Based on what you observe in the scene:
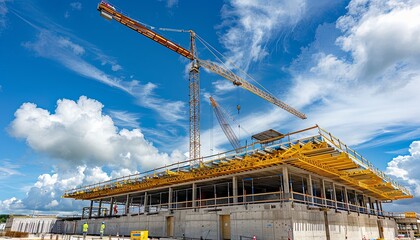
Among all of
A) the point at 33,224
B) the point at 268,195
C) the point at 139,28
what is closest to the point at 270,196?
the point at 268,195

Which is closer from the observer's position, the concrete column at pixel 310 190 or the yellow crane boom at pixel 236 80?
the concrete column at pixel 310 190

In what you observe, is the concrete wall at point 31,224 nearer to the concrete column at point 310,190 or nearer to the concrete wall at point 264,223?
the concrete wall at point 264,223

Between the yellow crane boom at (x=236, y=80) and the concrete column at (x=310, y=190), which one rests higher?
the yellow crane boom at (x=236, y=80)

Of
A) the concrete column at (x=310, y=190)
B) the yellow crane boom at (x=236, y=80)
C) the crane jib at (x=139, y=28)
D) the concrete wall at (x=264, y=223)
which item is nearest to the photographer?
the concrete wall at (x=264, y=223)

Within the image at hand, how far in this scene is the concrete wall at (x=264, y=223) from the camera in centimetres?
2478

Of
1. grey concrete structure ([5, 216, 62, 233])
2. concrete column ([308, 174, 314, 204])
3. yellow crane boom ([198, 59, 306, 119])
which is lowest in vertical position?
grey concrete structure ([5, 216, 62, 233])

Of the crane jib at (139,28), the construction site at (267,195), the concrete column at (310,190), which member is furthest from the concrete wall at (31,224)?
the concrete column at (310,190)

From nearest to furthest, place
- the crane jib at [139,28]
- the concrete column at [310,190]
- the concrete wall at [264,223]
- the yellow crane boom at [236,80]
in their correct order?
the concrete wall at [264,223]
the concrete column at [310,190]
the crane jib at [139,28]
the yellow crane boom at [236,80]

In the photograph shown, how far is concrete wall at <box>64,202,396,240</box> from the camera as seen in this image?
24.8m

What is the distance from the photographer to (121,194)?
169ft

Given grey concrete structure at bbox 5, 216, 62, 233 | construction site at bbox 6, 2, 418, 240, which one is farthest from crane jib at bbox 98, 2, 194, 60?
grey concrete structure at bbox 5, 216, 62, 233

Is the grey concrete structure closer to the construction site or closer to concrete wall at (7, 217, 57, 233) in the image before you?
concrete wall at (7, 217, 57, 233)

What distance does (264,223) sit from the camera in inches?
1005

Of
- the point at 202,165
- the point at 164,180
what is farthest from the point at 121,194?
the point at 202,165
